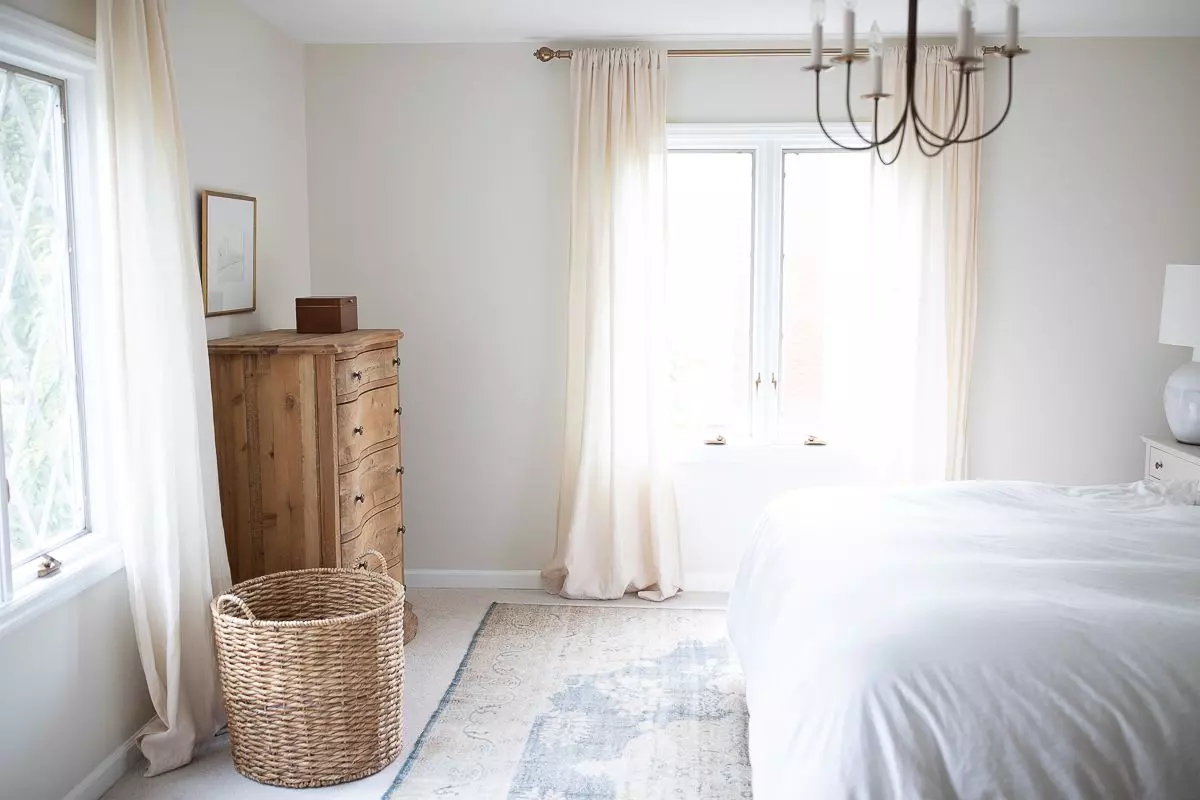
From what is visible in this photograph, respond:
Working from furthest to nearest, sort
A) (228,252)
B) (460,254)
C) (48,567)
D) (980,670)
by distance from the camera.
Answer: (460,254) < (228,252) < (48,567) < (980,670)

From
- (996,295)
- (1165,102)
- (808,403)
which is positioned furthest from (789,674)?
(1165,102)

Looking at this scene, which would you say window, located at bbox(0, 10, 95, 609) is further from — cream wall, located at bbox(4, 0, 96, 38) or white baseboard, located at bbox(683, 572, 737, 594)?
white baseboard, located at bbox(683, 572, 737, 594)

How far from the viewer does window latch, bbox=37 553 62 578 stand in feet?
8.71

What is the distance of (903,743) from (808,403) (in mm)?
2796

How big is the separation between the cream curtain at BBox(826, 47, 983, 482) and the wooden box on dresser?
2263 millimetres

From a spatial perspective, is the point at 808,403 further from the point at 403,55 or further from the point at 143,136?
the point at 143,136

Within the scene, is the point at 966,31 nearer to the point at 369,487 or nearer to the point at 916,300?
the point at 916,300

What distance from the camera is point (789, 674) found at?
229 centimetres

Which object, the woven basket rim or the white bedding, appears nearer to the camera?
the white bedding

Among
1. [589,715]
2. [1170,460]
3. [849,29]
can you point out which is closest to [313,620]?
[589,715]

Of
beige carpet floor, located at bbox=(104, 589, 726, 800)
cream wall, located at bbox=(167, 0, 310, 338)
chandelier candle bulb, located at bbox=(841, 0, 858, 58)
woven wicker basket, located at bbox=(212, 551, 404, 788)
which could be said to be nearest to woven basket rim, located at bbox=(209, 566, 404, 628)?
woven wicker basket, located at bbox=(212, 551, 404, 788)

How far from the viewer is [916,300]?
4.43 m

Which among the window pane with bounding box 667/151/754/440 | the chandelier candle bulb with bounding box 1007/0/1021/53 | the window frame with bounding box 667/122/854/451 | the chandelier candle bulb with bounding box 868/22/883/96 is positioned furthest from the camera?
the window pane with bounding box 667/151/754/440

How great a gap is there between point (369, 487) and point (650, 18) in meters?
2.16
